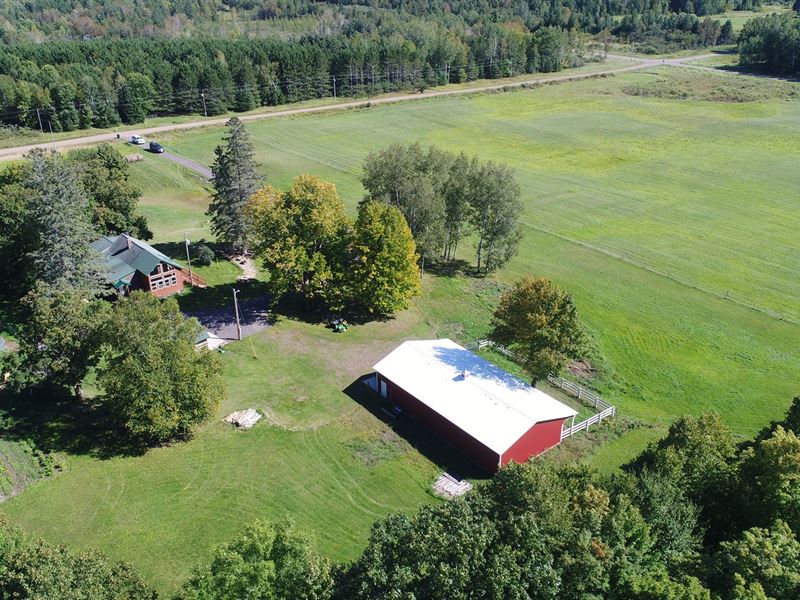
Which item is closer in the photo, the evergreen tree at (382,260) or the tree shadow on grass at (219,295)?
the evergreen tree at (382,260)

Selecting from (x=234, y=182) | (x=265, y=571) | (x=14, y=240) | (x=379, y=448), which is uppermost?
(x=234, y=182)

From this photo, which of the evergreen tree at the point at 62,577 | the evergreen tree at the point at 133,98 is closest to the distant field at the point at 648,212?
the evergreen tree at the point at 133,98

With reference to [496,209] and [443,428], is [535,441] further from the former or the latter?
[496,209]

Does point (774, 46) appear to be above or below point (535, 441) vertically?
above

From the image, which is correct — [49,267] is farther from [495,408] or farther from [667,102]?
[667,102]

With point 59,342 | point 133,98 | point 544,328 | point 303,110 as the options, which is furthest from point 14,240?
point 303,110

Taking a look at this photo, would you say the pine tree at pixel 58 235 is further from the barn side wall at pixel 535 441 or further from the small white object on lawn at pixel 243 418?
the barn side wall at pixel 535 441

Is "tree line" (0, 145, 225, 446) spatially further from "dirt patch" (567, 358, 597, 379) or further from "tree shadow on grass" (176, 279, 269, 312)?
"dirt patch" (567, 358, 597, 379)

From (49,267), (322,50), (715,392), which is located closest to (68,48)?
(322,50)
